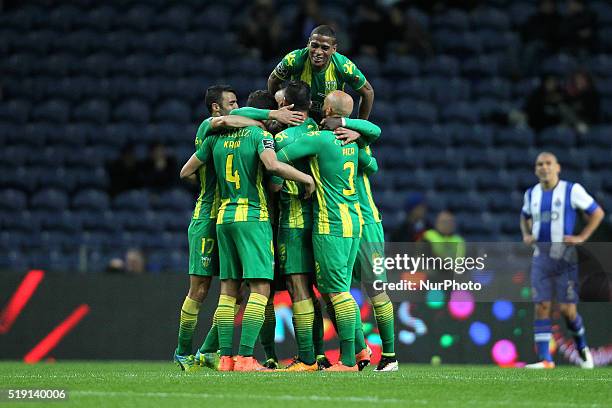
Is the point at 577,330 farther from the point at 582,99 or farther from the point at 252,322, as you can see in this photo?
the point at 582,99

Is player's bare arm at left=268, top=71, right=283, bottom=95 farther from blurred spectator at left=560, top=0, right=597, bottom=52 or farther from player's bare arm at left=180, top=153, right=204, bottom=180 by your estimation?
blurred spectator at left=560, top=0, right=597, bottom=52

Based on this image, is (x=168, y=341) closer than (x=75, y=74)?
Yes

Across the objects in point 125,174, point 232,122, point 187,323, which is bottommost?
point 187,323

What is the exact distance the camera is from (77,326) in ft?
37.5

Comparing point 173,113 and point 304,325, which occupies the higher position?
point 173,113

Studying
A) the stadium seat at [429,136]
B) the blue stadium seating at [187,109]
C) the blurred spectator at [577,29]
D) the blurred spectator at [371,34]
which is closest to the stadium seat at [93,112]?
the blue stadium seating at [187,109]

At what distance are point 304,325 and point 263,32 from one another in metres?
8.37

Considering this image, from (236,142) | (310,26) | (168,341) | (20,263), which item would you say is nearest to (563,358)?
(168,341)

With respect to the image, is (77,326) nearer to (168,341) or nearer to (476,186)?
(168,341)

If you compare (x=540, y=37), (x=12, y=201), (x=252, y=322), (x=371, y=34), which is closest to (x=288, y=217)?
(x=252, y=322)

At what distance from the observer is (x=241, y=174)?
8.32 meters

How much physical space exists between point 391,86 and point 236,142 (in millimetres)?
7773

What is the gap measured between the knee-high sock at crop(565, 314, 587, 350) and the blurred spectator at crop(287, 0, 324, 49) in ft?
21.6

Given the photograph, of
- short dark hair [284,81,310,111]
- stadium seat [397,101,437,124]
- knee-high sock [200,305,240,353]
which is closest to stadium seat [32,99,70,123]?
stadium seat [397,101,437,124]
